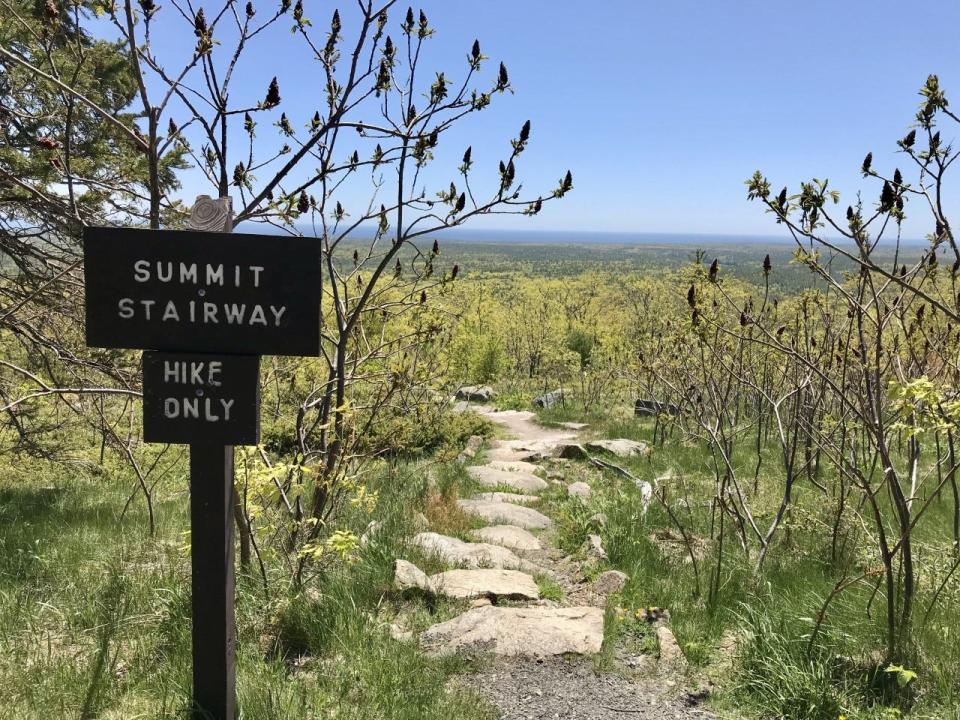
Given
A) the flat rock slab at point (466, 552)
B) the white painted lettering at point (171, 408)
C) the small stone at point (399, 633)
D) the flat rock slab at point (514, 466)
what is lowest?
the flat rock slab at point (514, 466)

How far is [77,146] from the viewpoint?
500 cm

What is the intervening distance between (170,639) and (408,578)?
4.23 ft

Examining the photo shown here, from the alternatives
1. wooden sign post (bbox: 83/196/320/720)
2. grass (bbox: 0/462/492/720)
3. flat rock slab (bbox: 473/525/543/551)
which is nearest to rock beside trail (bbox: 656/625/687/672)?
grass (bbox: 0/462/492/720)

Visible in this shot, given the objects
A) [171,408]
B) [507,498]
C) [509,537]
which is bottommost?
[507,498]

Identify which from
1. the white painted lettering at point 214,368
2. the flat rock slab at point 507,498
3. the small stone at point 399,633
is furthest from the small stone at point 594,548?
the white painted lettering at point 214,368

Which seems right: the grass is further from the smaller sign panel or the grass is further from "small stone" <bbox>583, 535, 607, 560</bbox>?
"small stone" <bbox>583, 535, 607, 560</bbox>

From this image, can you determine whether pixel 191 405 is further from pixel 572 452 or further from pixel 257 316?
pixel 572 452

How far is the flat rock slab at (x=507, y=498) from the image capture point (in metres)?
6.50

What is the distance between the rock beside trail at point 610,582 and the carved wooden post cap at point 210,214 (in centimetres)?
317

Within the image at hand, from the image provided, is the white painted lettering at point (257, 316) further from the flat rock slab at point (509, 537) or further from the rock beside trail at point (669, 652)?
the flat rock slab at point (509, 537)

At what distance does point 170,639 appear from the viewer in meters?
3.12

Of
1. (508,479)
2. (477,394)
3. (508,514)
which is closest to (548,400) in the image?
(477,394)

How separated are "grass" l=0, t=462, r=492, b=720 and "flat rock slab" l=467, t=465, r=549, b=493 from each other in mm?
2678

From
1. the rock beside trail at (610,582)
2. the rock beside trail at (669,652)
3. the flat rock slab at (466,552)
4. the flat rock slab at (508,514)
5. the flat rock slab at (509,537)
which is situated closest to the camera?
the rock beside trail at (669,652)
